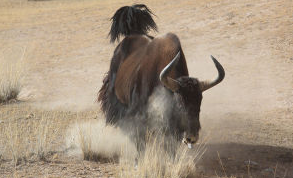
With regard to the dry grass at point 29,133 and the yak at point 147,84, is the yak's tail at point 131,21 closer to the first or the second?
the yak at point 147,84

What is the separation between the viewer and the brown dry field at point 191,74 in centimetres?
626

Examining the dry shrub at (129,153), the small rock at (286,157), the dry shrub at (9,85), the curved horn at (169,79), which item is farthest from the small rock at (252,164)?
the dry shrub at (9,85)

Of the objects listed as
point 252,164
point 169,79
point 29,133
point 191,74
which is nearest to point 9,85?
point 29,133

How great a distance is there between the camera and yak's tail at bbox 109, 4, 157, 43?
778cm

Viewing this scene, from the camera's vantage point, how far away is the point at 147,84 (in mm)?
5957

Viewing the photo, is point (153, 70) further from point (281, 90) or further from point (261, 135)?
point (281, 90)

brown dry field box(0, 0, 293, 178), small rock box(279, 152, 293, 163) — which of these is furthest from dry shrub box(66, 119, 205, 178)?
small rock box(279, 152, 293, 163)

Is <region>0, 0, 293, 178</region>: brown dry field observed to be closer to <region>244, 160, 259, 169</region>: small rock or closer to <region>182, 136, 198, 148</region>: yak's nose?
<region>244, 160, 259, 169</region>: small rock

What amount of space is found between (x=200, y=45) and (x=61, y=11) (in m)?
9.47

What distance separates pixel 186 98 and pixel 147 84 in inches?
29.0

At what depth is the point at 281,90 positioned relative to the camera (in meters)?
10.0

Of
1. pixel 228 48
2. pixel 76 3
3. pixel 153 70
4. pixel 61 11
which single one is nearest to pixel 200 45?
pixel 228 48

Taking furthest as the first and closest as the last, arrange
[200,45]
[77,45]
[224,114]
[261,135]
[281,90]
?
1. [77,45]
2. [200,45]
3. [281,90]
4. [224,114]
5. [261,135]

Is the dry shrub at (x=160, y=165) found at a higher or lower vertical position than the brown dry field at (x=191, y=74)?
higher
